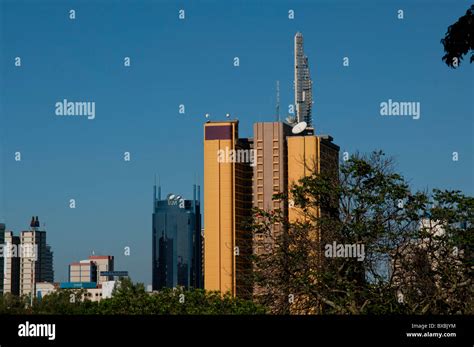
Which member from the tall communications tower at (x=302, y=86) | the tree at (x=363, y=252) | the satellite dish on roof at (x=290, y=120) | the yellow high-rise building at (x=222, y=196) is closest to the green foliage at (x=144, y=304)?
the tree at (x=363, y=252)

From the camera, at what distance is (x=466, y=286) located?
1795 cm

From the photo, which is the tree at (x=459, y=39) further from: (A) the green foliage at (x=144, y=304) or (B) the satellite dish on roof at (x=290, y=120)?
(B) the satellite dish on roof at (x=290, y=120)

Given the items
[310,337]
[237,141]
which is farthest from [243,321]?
[237,141]

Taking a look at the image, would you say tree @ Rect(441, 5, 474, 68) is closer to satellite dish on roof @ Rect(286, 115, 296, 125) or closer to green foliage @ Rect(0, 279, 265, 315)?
green foliage @ Rect(0, 279, 265, 315)

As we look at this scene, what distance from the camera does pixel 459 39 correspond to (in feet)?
29.6

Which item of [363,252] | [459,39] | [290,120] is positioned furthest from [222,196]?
[459,39]

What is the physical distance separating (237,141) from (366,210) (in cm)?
6823

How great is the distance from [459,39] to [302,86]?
125 m

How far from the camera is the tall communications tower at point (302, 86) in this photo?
13062 centimetres

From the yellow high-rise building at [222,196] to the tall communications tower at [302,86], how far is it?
40.3 metres

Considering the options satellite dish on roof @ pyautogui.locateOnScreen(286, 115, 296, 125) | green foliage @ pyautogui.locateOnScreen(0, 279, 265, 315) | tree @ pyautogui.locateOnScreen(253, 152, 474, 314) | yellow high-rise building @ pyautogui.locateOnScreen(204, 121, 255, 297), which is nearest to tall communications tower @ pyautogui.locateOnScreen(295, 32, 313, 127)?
satellite dish on roof @ pyautogui.locateOnScreen(286, 115, 296, 125)

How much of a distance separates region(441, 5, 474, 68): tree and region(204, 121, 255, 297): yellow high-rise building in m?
72.2

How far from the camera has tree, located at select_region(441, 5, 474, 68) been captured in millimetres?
8969

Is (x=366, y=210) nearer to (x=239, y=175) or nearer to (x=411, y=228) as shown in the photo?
(x=411, y=228)
